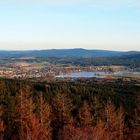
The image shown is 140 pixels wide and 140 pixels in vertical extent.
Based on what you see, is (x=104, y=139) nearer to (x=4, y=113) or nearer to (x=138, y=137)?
(x=138, y=137)

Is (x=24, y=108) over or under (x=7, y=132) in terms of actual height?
over

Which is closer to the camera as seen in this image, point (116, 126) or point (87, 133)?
point (87, 133)

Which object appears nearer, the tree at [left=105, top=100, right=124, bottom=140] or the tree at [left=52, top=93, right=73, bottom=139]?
the tree at [left=105, top=100, right=124, bottom=140]

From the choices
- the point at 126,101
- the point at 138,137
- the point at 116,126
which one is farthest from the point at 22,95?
the point at 126,101

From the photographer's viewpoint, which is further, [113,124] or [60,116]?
[60,116]

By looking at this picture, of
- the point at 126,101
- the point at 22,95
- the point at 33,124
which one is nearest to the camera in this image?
the point at 33,124

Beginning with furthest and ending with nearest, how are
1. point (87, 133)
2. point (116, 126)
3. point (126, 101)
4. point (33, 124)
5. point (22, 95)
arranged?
point (126, 101) → point (22, 95) → point (116, 126) → point (33, 124) → point (87, 133)

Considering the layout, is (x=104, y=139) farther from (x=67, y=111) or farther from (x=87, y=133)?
(x=67, y=111)

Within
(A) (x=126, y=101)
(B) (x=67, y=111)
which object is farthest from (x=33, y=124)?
(A) (x=126, y=101)

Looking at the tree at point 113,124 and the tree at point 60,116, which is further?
the tree at point 60,116
